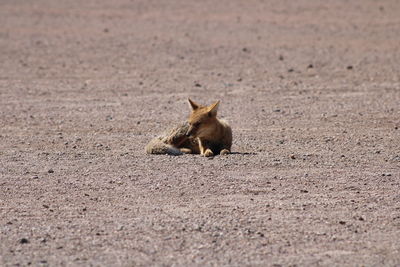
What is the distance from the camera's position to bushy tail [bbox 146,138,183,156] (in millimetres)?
10641

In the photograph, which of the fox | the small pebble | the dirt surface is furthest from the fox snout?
the small pebble

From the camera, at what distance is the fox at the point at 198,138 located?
10672 mm

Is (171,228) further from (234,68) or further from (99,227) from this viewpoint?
(234,68)

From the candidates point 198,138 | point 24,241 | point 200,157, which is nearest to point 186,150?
point 198,138

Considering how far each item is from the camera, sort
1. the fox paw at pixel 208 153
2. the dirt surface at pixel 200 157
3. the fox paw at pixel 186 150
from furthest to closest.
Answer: the fox paw at pixel 186 150 < the fox paw at pixel 208 153 < the dirt surface at pixel 200 157

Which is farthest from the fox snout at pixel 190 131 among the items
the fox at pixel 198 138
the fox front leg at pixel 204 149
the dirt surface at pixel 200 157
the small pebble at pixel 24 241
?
the small pebble at pixel 24 241

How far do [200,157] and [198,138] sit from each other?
288 millimetres

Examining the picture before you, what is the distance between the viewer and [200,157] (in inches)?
416

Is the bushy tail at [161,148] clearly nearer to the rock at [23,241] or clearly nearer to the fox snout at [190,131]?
the fox snout at [190,131]

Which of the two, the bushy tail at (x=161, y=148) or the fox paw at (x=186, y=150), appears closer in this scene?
the bushy tail at (x=161, y=148)

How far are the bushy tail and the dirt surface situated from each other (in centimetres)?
16

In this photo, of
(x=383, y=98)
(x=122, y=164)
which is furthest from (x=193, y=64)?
(x=122, y=164)

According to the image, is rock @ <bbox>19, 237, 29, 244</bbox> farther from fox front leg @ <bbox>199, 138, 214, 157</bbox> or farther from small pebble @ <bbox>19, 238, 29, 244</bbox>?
fox front leg @ <bbox>199, 138, 214, 157</bbox>

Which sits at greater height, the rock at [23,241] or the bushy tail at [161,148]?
the rock at [23,241]
